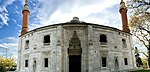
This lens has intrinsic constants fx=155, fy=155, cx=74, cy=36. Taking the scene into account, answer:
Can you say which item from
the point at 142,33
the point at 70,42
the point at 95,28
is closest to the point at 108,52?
the point at 95,28

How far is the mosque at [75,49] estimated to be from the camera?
2181 centimetres

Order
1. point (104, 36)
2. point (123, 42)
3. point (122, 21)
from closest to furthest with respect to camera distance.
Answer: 1. point (104, 36)
2. point (123, 42)
3. point (122, 21)

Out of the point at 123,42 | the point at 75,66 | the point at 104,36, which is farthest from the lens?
the point at 123,42

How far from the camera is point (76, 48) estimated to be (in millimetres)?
22516

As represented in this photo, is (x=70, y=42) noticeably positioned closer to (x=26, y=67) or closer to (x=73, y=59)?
(x=73, y=59)

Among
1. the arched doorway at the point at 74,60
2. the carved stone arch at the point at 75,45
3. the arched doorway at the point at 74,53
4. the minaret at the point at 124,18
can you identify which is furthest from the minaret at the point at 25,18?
the minaret at the point at 124,18

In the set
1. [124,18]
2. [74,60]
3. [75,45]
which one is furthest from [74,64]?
[124,18]

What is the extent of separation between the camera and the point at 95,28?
23438 millimetres

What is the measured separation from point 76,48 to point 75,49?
0.67 ft

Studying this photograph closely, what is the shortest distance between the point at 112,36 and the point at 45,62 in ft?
36.5

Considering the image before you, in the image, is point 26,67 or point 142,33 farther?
point 142,33

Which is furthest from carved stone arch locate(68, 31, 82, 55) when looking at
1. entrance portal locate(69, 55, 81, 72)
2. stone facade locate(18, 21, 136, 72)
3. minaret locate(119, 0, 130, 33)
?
minaret locate(119, 0, 130, 33)

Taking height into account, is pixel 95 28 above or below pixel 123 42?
above

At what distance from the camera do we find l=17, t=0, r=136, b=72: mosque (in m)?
21.8
